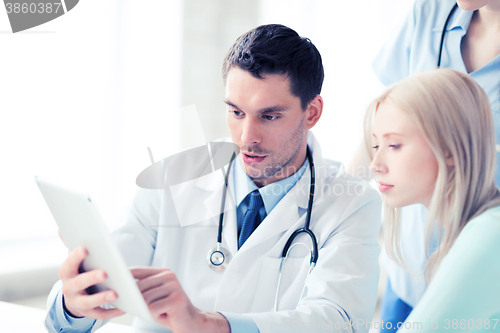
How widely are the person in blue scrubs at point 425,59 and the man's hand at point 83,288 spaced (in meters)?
0.75

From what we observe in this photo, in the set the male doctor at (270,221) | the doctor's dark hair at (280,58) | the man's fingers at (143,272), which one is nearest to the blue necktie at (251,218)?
the male doctor at (270,221)

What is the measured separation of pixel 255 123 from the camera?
1.11 m

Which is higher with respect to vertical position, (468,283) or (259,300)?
(468,283)

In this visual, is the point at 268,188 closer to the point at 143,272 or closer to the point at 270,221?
the point at 270,221

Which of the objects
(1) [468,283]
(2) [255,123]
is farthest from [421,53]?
(1) [468,283]

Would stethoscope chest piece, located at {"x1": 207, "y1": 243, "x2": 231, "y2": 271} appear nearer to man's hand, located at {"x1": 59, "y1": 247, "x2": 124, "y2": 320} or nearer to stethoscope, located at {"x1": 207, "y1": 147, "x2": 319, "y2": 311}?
stethoscope, located at {"x1": 207, "y1": 147, "x2": 319, "y2": 311}

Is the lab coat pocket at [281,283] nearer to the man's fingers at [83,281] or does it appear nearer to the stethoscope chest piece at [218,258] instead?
the stethoscope chest piece at [218,258]

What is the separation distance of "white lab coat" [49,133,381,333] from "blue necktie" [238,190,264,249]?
0.09 feet

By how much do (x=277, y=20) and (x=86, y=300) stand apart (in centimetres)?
221

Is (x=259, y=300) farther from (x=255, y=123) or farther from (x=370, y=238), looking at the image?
(x=255, y=123)

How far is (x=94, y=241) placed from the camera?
27.2 inches

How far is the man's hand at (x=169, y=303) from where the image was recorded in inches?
28.9

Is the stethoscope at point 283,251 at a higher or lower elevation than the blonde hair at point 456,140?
lower

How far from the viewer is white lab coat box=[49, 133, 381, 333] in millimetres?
961
